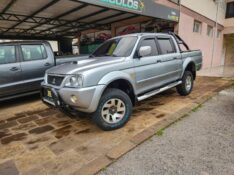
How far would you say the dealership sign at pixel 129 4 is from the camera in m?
6.00

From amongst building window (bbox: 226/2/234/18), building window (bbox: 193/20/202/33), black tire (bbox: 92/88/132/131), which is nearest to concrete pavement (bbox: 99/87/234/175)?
black tire (bbox: 92/88/132/131)

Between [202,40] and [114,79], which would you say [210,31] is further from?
[114,79]

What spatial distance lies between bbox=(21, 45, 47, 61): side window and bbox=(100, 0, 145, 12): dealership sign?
245cm

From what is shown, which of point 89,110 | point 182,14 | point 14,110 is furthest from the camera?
point 182,14

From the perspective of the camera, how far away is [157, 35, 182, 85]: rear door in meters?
4.64

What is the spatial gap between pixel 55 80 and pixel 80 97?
0.90 m

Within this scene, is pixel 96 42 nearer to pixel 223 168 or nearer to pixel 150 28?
pixel 150 28

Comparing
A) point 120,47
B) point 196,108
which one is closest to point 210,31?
point 196,108

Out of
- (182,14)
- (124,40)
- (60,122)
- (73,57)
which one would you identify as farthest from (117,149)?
(182,14)

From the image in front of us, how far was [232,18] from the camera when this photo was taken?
682 inches

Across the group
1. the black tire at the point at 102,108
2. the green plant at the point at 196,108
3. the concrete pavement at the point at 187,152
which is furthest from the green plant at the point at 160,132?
the green plant at the point at 196,108

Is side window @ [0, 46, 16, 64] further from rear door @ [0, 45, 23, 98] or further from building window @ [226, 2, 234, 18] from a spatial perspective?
building window @ [226, 2, 234, 18]

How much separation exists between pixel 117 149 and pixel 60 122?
5.79 ft

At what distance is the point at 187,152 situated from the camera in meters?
2.73
